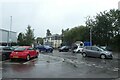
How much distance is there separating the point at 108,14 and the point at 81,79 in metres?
52.4

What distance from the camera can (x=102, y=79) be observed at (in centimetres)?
1188

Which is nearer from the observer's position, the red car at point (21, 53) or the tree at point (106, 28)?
the red car at point (21, 53)

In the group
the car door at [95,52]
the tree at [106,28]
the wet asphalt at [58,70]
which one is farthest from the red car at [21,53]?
the tree at [106,28]

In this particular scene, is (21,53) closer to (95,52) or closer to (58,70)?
(58,70)

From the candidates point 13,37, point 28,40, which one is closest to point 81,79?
point 28,40

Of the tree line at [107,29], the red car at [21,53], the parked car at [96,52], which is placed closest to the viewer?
the red car at [21,53]

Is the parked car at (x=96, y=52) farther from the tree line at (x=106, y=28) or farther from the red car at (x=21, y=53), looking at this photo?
the tree line at (x=106, y=28)

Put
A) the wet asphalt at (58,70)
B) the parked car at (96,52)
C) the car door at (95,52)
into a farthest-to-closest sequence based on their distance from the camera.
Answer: the car door at (95,52), the parked car at (96,52), the wet asphalt at (58,70)

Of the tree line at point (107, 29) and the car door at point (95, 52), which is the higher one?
the tree line at point (107, 29)

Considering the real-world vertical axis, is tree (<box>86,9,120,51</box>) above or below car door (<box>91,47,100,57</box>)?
above

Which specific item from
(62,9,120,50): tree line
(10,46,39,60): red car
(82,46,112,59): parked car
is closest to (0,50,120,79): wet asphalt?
(10,46,39,60): red car

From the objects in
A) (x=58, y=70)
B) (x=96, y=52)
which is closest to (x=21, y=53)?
(x=58, y=70)

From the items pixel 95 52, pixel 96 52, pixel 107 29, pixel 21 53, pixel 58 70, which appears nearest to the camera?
pixel 58 70

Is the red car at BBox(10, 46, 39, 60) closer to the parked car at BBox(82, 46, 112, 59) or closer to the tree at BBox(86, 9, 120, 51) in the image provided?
the parked car at BBox(82, 46, 112, 59)
